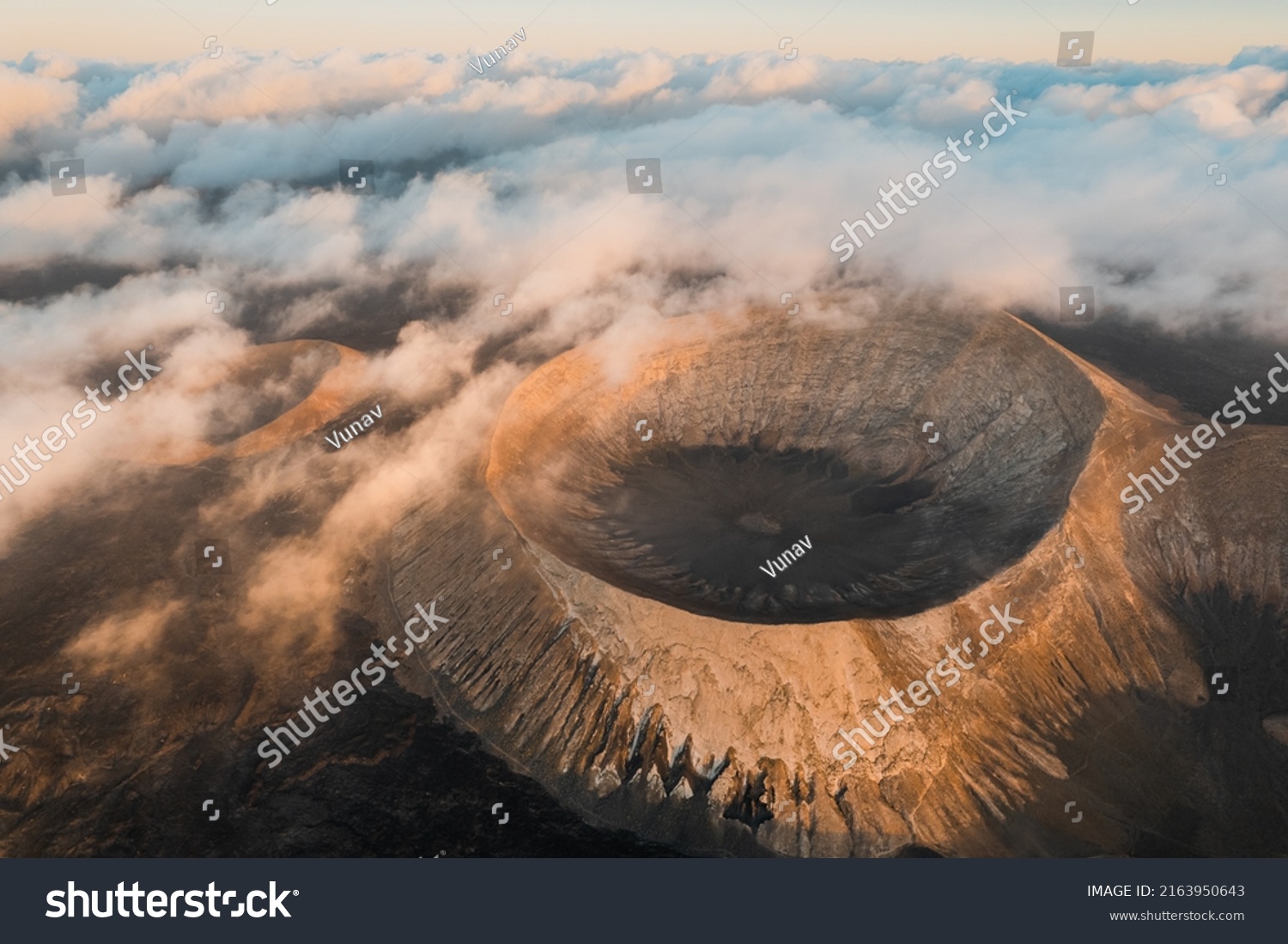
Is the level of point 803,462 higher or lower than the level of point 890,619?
lower

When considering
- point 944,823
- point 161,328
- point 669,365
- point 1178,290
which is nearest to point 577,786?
point 944,823

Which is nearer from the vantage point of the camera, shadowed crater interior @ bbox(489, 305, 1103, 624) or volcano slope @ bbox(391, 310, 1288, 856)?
volcano slope @ bbox(391, 310, 1288, 856)

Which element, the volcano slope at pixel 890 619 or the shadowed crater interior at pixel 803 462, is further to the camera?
the shadowed crater interior at pixel 803 462

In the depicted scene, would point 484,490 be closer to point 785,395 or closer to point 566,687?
point 566,687

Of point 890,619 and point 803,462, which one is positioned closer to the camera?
point 890,619
